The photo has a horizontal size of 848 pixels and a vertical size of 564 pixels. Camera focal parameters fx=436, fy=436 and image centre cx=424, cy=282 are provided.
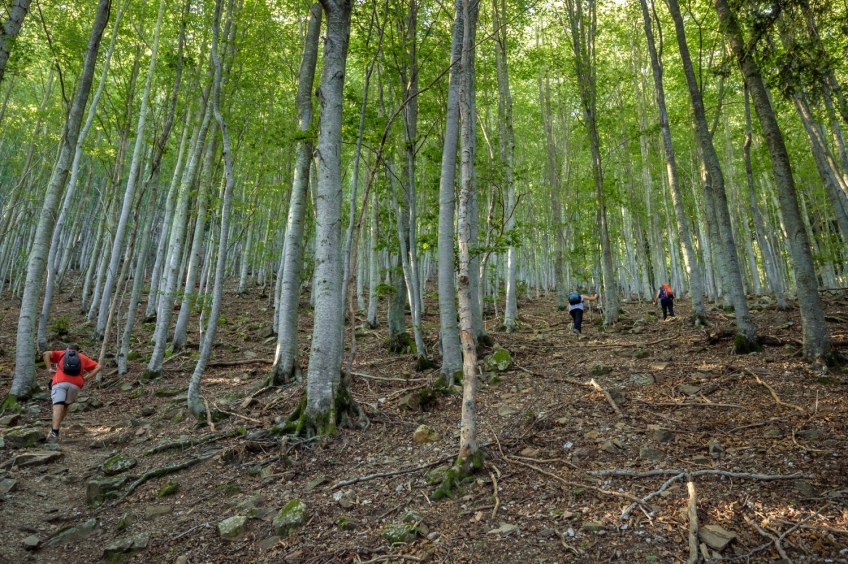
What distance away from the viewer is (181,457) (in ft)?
18.3

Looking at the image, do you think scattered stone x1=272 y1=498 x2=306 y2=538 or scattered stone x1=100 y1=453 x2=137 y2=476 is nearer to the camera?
scattered stone x1=272 y1=498 x2=306 y2=538

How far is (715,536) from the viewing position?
2852mm

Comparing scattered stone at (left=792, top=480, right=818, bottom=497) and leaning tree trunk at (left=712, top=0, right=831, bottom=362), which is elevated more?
leaning tree trunk at (left=712, top=0, right=831, bottom=362)

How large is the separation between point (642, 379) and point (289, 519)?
16.5 ft

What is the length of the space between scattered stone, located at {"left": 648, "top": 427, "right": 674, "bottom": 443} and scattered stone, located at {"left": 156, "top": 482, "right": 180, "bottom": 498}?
5.09 m

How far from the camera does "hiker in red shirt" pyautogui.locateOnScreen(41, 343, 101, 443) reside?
6.36 metres

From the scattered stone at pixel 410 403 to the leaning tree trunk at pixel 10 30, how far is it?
620 centimetres

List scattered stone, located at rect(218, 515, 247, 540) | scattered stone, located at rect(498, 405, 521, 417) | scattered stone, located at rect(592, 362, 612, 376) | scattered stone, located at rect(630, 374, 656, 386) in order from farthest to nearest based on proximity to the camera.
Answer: scattered stone, located at rect(592, 362, 612, 376), scattered stone, located at rect(630, 374, 656, 386), scattered stone, located at rect(498, 405, 521, 417), scattered stone, located at rect(218, 515, 247, 540)

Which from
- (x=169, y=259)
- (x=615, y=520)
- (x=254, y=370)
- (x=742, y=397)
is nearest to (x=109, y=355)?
(x=169, y=259)

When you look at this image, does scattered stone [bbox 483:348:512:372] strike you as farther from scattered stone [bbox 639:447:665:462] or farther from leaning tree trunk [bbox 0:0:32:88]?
leaning tree trunk [bbox 0:0:32:88]

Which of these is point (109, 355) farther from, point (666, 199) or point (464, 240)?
point (666, 199)

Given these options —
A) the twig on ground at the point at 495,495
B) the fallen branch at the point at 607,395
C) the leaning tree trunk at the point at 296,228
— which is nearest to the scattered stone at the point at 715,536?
the twig on ground at the point at 495,495

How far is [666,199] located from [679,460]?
66.4 ft

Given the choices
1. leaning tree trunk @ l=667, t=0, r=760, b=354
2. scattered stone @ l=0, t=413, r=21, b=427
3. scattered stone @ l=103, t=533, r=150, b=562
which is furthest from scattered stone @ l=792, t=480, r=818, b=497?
scattered stone @ l=0, t=413, r=21, b=427
